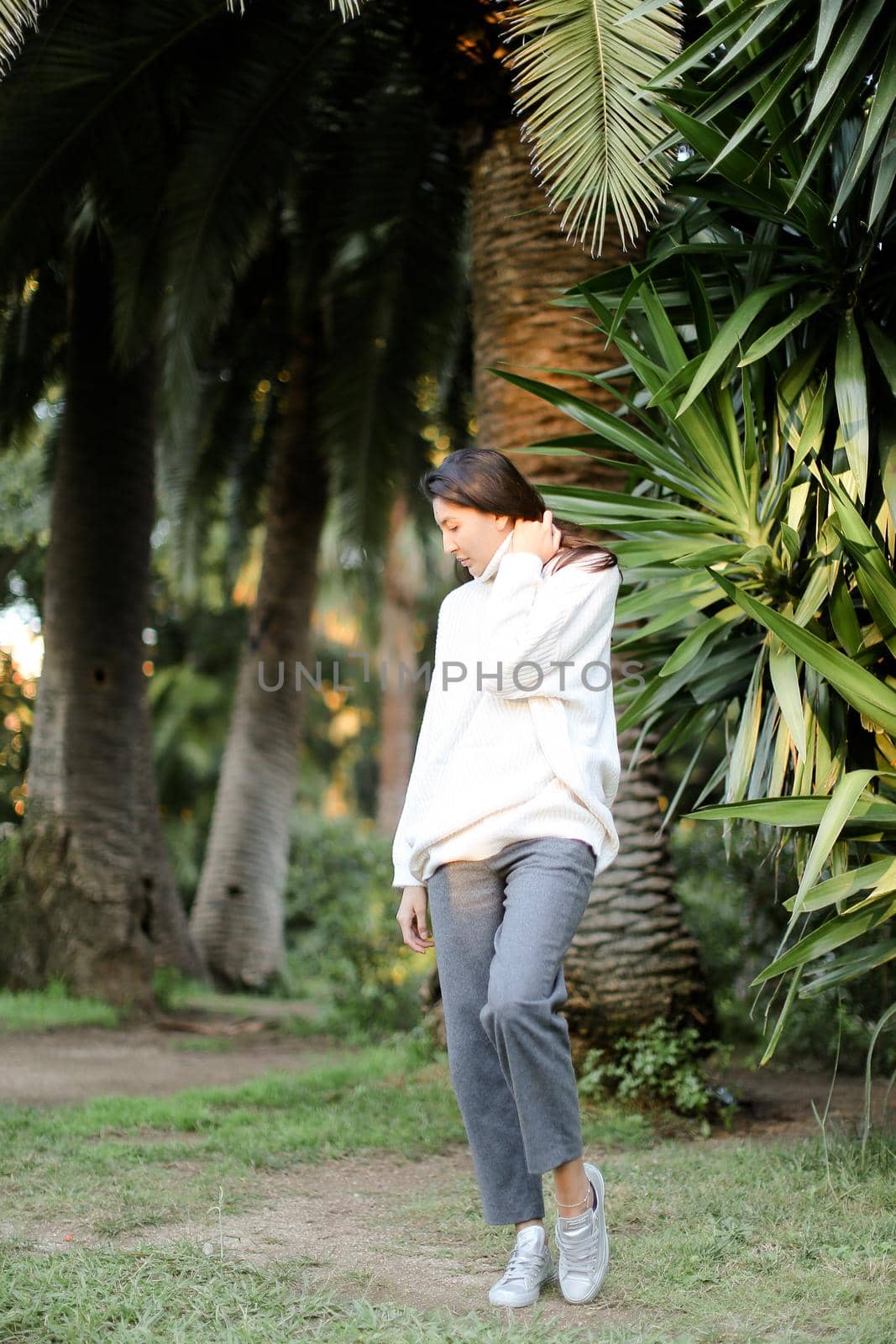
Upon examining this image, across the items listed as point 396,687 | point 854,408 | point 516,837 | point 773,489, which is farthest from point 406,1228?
point 396,687

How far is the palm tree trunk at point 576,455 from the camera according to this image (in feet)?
16.4

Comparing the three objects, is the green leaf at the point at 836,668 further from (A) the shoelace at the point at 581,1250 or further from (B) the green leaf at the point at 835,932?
(A) the shoelace at the point at 581,1250

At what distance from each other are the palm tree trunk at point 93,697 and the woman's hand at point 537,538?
550 cm

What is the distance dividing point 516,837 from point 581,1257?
2.98ft

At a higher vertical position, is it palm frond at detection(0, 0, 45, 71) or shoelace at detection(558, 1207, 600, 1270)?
palm frond at detection(0, 0, 45, 71)

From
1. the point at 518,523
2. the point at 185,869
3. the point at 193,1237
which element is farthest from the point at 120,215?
the point at 185,869

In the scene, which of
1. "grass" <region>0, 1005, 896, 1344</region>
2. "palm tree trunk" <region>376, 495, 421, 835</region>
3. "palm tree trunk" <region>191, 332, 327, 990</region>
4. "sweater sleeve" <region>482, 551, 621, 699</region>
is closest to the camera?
"grass" <region>0, 1005, 896, 1344</region>

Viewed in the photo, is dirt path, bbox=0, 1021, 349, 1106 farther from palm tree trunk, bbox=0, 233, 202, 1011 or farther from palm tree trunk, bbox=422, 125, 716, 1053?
palm tree trunk, bbox=422, 125, 716, 1053

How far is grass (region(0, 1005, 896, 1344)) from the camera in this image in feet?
8.30

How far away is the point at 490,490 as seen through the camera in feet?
9.51

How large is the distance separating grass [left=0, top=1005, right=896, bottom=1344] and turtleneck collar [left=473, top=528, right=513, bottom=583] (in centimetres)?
159

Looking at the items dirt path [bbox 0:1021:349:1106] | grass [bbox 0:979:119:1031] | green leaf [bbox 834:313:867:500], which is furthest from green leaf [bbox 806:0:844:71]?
grass [bbox 0:979:119:1031]

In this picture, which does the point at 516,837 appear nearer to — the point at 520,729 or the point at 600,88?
the point at 520,729

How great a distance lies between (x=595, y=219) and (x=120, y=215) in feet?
10.1
